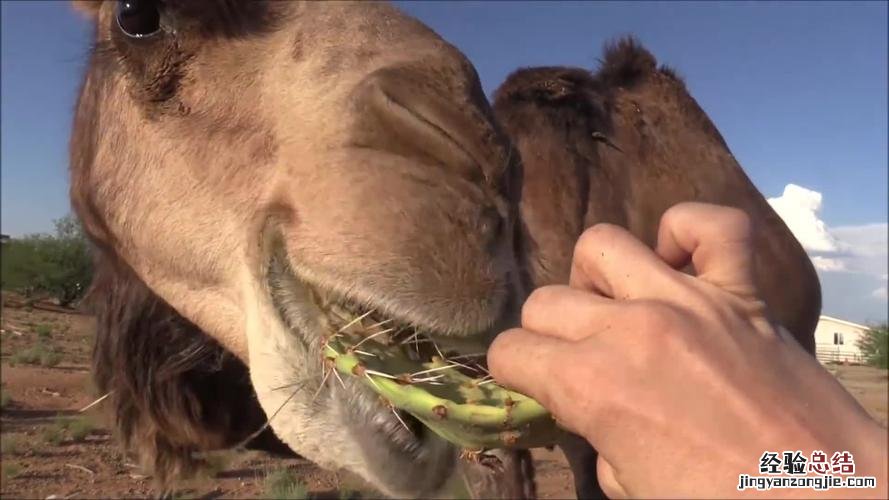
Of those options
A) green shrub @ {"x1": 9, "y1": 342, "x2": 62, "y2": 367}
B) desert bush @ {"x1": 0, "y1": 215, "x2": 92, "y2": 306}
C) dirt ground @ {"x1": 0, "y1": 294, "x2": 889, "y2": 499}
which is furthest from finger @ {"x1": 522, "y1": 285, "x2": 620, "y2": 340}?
desert bush @ {"x1": 0, "y1": 215, "x2": 92, "y2": 306}

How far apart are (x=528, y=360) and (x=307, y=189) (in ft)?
3.44

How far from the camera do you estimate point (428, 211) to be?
174 centimetres

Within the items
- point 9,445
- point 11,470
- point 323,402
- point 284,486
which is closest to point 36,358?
point 9,445

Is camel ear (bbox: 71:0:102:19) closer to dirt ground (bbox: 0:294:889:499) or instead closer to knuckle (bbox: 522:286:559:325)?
dirt ground (bbox: 0:294:889:499)

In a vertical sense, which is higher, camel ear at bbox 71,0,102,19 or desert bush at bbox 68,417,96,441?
camel ear at bbox 71,0,102,19

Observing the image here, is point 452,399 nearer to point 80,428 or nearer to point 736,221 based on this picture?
point 736,221

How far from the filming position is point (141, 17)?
97.0 inches

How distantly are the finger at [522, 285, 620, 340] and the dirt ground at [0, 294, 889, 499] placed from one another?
3595 millimetres

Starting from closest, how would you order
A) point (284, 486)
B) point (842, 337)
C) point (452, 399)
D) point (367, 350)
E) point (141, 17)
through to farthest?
1. point (452, 399)
2. point (367, 350)
3. point (141, 17)
4. point (284, 486)
5. point (842, 337)

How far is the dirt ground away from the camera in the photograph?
763cm

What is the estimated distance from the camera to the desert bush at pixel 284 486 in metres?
7.48

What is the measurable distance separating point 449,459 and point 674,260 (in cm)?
116

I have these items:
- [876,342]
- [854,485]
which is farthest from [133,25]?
[876,342]

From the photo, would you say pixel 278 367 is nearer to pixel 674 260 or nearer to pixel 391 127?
pixel 391 127
